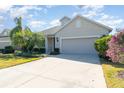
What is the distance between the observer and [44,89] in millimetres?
7246

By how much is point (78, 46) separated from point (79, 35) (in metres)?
1.37

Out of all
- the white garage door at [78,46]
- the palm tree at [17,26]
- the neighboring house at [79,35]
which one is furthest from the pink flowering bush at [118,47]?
the palm tree at [17,26]

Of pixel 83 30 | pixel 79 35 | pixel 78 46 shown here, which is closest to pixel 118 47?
pixel 83 30

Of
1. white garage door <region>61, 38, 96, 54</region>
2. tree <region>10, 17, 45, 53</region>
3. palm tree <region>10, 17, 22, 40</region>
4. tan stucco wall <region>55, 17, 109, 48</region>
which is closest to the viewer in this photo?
tan stucco wall <region>55, 17, 109, 48</region>

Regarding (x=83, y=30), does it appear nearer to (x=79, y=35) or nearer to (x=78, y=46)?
(x=79, y=35)

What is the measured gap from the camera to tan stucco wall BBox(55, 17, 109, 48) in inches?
784

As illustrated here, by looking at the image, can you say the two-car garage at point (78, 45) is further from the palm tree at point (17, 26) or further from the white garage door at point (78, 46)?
the palm tree at point (17, 26)

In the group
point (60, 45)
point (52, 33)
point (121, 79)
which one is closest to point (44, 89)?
point (121, 79)

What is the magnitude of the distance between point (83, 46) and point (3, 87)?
14443mm

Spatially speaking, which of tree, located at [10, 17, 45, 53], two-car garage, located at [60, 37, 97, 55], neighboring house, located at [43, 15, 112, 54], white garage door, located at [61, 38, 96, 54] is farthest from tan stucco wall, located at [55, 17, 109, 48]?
tree, located at [10, 17, 45, 53]

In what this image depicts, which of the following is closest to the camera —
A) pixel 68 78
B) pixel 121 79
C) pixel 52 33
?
pixel 121 79

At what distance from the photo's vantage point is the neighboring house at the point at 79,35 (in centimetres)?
2009

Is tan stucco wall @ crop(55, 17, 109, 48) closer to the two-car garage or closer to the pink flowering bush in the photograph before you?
the two-car garage

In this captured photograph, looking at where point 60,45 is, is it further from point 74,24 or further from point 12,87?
point 12,87
